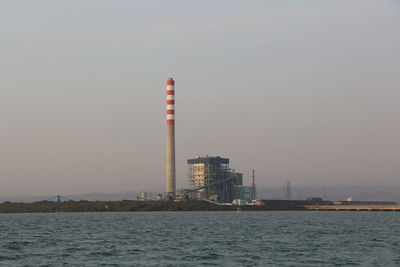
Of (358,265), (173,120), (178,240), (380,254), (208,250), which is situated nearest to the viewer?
(358,265)

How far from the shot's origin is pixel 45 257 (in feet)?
158

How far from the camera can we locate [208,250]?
52000mm

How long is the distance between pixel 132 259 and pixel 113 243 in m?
14.2

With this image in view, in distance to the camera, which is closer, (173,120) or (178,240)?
(178,240)

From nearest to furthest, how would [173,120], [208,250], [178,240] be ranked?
[208,250] → [178,240] → [173,120]

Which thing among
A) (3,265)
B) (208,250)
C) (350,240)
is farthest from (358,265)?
(3,265)

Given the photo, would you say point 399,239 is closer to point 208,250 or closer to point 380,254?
point 380,254

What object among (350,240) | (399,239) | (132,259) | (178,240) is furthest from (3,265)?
(399,239)

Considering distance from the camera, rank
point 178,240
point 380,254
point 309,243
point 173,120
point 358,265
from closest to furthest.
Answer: point 358,265, point 380,254, point 309,243, point 178,240, point 173,120

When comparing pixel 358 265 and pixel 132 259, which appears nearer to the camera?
pixel 358 265

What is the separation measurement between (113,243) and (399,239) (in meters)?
30.2

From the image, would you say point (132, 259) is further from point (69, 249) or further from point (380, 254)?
point (380, 254)

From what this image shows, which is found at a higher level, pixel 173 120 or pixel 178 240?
pixel 173 120

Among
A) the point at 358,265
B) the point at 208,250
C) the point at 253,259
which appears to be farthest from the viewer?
the point at 208,250
